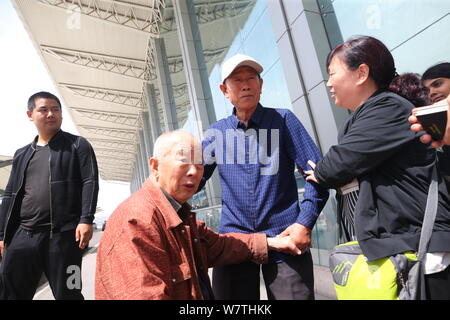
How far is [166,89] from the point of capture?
14.1 metres

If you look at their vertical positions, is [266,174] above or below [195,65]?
below

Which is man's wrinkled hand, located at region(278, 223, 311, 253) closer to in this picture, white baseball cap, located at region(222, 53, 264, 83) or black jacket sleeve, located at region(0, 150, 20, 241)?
white baseball cap, located at region(222, 53, 264, 83)

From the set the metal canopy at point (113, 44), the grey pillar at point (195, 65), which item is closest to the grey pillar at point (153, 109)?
the metal canopy at point (113, 44)

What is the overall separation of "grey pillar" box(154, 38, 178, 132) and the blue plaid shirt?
12232 millimetres

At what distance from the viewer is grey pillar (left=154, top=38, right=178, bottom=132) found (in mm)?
13805

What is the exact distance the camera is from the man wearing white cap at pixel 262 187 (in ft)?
4.89

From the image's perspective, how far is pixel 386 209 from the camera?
45.4 inches

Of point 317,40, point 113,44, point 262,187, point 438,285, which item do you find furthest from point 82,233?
point 113,44

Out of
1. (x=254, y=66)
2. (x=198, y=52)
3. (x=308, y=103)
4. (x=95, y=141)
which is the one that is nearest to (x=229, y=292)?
(x=254, y=66)

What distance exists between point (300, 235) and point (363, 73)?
2.59 ft

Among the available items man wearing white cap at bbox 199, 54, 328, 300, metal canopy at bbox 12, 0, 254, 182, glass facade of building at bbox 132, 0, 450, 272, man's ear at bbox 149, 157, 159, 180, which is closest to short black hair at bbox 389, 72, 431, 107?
man wearing white cap at bbox 199, 54, 328, 300

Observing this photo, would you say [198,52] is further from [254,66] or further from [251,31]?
[254,66]

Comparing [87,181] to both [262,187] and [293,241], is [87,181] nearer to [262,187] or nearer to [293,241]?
[262,187]

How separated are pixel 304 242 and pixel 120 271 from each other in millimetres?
845
